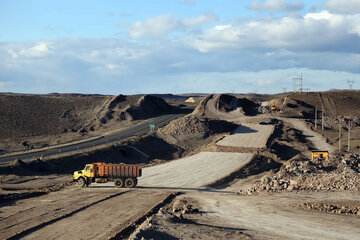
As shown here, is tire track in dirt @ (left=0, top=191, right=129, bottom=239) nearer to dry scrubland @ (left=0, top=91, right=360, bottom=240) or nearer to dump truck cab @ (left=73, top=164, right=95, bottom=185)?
dry scrubland @ (left=0, top=91, right=360, bottom=240)

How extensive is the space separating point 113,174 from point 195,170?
14.1 m

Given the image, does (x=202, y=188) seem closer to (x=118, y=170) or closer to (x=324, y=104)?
(x=118, y=170)

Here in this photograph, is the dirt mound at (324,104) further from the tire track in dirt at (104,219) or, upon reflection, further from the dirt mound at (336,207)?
the tire track in dirt at (104,219)

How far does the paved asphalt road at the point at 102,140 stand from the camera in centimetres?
6016

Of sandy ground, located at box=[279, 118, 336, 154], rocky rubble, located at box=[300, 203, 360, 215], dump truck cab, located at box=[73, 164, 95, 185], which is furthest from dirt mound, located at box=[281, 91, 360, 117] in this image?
rocky rubble, located at box=[300, 203, 360, 215]

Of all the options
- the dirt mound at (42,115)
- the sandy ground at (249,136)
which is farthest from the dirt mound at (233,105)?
the dirt mound at (42,115)

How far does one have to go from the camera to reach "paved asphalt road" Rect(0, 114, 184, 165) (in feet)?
197

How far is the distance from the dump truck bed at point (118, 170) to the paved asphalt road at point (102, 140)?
19.4 metres

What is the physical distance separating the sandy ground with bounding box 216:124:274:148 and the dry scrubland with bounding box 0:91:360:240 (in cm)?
18

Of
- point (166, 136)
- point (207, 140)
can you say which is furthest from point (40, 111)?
point (207, 140)

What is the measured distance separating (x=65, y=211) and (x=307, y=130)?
7237 cm

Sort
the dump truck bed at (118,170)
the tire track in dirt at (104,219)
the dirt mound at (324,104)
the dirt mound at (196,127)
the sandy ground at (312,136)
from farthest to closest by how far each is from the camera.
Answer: the dirt mound at (324,104)
the dirt mound at (196,127)
the sandy ground at (312,136)
the dump truck bed at (118,170)
the tire track in dirt at (104,219)

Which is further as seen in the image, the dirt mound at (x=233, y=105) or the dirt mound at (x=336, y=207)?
the dirt mound at (x=233, y=105)

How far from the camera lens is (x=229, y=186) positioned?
4644cm
